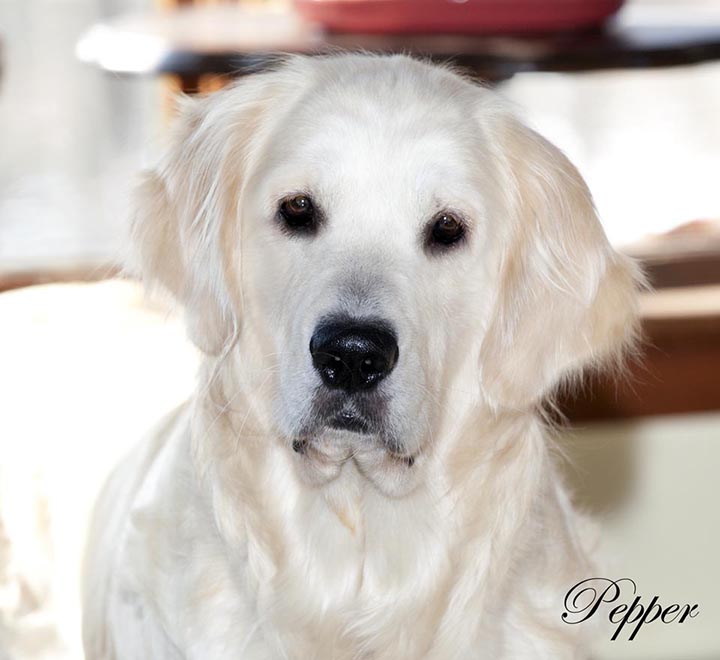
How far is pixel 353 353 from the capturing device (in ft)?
4.83

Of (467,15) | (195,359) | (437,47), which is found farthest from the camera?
(467,15)

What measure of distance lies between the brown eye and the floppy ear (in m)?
0.10

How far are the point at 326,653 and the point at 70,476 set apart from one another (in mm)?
623

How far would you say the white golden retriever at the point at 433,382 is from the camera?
65.9 inches

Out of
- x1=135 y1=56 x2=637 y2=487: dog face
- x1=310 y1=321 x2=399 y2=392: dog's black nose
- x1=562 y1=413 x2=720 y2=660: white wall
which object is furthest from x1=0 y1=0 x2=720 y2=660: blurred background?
x1=310 y1=321 x2=399 y2=392: dog's black nose

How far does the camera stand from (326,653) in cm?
172

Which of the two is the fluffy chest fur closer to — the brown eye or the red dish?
the brown eye

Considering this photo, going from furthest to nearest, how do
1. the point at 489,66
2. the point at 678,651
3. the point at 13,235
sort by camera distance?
the point at 13,235, the point at 678,651, the point at 489,66

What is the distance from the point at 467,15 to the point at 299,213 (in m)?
1.07

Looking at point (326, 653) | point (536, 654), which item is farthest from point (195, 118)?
point (536, 654)

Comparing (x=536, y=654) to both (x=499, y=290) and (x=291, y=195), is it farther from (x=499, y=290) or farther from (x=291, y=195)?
(x=291, y=195)

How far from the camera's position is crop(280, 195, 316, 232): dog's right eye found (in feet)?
5.32

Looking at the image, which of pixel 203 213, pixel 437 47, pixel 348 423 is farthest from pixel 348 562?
pixel 437 47

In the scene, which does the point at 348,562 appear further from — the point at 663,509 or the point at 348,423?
the point at 663,509
